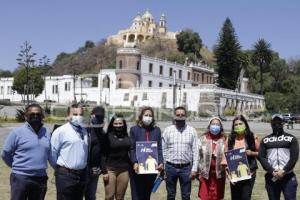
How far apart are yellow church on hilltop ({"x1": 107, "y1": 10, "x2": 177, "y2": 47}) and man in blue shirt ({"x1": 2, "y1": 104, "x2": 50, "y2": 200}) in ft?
427

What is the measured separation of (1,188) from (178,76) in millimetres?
86694

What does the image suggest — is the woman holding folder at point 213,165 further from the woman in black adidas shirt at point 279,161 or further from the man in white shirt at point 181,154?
the woman in black adidas shirt at point 279,161

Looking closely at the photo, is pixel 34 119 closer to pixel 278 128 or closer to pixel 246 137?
pixel 246 137

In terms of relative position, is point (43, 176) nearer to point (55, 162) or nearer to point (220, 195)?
point (55, 162)

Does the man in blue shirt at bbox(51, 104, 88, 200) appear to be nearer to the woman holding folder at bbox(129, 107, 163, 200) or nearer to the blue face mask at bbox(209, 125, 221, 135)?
the woman holding folder at bbox(129, 107, 163, 200)

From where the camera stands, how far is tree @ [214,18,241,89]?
88875mm

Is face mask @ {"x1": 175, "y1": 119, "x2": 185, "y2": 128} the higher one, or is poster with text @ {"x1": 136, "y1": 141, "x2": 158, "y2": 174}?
face mask @ {"x1": 175, "y1": 119, "x2": 185, "y2": 128}

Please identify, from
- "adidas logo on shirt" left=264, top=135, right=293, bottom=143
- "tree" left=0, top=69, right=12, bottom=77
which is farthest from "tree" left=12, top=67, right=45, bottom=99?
"adidas logo on shirt" left=264, top=135, right=293, bottom=143

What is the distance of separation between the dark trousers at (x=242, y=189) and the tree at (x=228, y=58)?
81333mm

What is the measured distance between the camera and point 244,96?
276 ft

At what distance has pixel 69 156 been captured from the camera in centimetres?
677

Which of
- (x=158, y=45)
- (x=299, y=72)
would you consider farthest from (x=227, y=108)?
(x=158, y=45)

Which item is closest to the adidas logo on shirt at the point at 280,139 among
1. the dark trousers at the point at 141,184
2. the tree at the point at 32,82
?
the dark trousers at the point at 141,184

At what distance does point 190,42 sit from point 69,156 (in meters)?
115
